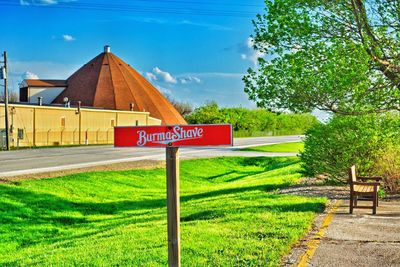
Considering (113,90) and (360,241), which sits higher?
(113,90)

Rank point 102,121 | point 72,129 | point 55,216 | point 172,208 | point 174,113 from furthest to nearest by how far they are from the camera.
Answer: point 174,113 → point 102,121 → point 72,129 → point 55,216 → point 172,208

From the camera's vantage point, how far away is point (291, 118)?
10700cm

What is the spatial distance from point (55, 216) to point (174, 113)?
8706cm

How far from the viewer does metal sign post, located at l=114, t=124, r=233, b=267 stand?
5324mm

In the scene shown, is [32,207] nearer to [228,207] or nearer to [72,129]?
[228,207]

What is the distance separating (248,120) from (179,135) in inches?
3541

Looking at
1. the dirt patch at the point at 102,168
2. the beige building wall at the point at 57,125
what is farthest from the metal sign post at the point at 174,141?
the beige building wall at the point at 57,125

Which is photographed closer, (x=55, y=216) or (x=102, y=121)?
(x=55, y=216)

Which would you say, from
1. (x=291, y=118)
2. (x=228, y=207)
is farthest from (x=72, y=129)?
(x=291, y=118)

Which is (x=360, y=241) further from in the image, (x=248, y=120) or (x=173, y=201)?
(x=248, y=120)

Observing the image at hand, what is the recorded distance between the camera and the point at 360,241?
848cm

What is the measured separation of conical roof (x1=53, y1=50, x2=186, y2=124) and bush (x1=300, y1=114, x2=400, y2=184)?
76.4m

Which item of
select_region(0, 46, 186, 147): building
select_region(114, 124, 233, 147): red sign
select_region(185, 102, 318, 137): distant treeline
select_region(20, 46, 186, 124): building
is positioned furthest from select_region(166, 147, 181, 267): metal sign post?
select_region(20, 46, 186, 124): building

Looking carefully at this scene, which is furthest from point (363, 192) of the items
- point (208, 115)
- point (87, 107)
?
point (208, 115)
